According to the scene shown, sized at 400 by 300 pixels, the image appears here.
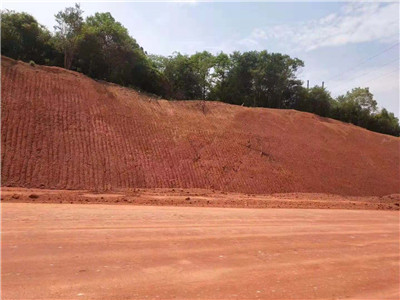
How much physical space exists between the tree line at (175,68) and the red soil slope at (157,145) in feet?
18.1

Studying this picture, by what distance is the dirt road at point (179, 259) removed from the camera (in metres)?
4.68

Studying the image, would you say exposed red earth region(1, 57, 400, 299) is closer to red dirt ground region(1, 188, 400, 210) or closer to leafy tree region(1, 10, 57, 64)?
red dirt ground region(1, 188, 400, 210)

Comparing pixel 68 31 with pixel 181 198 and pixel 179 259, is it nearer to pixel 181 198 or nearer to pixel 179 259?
pixel 181 198

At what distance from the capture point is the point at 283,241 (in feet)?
26.6

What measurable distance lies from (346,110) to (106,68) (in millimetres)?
32541

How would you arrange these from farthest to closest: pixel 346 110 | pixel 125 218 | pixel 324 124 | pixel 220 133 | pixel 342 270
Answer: pixel 346 110, pixel 324 124, pixel 220 133, pixel 125 218, pixel 342 270

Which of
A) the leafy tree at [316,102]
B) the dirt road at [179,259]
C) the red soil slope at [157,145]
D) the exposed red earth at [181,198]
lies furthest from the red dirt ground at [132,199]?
the leafy tree at [316,102]

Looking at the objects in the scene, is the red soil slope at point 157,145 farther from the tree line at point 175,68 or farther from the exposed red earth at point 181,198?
the tree line at point 175,68

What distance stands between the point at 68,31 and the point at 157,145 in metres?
15.1

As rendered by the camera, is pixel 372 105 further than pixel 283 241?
Yes

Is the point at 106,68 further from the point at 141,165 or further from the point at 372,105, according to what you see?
the point at 372,105

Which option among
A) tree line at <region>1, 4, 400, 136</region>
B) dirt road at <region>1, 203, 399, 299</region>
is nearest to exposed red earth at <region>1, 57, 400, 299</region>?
dirt road at <region>1, 203, 399, 299</region>

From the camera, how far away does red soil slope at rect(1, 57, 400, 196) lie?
1762cm

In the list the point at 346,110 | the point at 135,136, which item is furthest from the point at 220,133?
the point at 346,110
